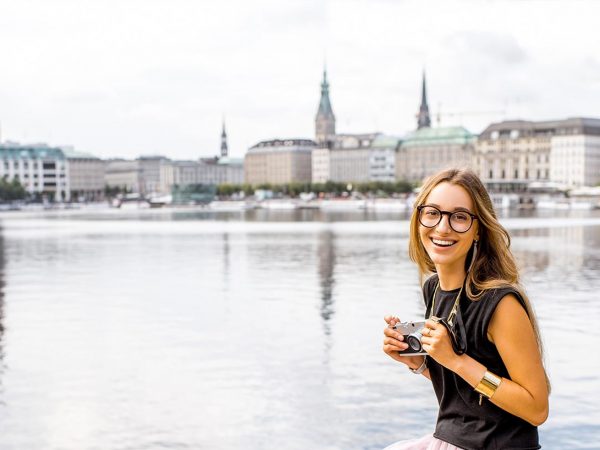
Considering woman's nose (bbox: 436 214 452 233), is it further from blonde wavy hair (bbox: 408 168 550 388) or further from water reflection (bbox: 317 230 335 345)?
water reflection (bbox: 317 230 335 345)

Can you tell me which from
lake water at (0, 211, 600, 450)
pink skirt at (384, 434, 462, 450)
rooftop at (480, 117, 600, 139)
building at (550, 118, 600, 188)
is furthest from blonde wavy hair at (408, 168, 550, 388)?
rooftop at (480, 117, 600, 139)

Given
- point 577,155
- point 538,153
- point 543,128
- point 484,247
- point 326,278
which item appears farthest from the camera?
point 543,128

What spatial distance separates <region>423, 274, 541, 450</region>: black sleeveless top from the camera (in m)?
3.14

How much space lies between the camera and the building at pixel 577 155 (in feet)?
539

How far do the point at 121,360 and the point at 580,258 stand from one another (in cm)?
2157

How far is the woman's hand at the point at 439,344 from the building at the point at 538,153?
161607 millimetres

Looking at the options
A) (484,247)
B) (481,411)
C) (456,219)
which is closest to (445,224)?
(456,219)

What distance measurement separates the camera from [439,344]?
307 centimetres

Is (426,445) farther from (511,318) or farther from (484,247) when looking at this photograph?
(484,247)

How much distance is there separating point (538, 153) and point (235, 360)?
551 ft

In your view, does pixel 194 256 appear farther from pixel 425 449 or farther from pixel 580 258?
pixel 425 449

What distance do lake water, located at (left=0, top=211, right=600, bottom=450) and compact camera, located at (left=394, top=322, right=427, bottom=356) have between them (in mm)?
5507

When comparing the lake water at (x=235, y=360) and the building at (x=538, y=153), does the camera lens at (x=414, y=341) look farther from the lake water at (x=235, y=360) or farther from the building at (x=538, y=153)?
the building at (x=538, y=153)

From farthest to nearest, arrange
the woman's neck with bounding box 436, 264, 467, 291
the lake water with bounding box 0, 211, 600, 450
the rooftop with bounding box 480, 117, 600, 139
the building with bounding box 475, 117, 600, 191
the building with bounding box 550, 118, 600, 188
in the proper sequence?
the rooftop with bounding box 480, 117, 600, 139 < the building with bounding box 475, 117, 600, 191 < the building with bounding box 550, 118, 600, 188 < the lake water with bounding box 0, 211, 600, 450 < the woman's neck with bounding box 436, 264, 467, 291
